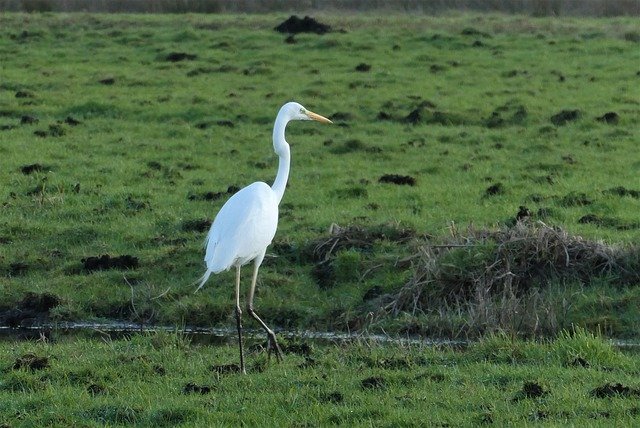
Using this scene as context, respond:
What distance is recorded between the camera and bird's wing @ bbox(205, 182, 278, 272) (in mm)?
10000

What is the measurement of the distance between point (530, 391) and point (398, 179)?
394 inches

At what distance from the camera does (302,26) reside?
3309 cm

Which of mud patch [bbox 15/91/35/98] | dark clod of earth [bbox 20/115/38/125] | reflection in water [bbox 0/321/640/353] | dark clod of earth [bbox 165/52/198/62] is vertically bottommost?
reflection in water [bbox 0/321/640/353]

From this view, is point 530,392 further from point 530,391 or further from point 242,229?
point 242,229

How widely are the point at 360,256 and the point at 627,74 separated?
49.2 feet

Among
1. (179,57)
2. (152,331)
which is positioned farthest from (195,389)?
(179,57)

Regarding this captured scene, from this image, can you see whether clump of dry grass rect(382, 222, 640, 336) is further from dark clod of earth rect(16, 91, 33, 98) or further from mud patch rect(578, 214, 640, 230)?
dark clod of earth rect(16, 91, 33, 98)

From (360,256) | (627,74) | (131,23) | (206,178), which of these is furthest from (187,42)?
(360,256)

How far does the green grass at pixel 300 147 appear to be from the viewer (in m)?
13.6

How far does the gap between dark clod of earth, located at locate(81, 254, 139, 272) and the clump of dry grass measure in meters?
3.38

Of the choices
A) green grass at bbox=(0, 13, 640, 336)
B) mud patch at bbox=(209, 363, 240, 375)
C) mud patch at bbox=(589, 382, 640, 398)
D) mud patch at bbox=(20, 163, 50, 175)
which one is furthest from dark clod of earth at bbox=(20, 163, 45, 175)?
mud patch at bbox=(589, 382, 640, 398)

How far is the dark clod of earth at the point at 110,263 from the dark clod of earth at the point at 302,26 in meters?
19.5

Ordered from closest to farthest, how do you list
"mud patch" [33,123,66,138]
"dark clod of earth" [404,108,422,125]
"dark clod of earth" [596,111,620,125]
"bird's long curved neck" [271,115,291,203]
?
"bird's long curved neck" [271,115,291,203] → "mud patch" [33,123,66,138] → "dark clod of earth" [596,111,620,125] → "dark clod of earth" [404,108,422,125]

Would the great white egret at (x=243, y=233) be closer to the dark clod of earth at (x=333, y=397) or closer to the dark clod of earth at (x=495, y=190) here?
the dark clod of earth at (x=333, y=397)
